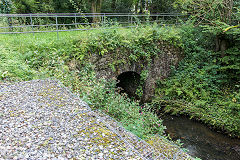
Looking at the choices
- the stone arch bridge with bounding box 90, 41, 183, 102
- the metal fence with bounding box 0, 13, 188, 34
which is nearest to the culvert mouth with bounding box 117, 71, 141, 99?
the stone arch bridge with bounding box 90, 41, 183, 102

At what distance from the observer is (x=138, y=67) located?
8.89 m

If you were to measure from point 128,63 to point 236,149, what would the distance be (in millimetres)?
5990

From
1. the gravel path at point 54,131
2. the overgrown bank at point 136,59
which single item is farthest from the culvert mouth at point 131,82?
the gravel path at point 54,131

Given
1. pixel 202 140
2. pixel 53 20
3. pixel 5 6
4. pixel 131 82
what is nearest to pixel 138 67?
pixel 131 82

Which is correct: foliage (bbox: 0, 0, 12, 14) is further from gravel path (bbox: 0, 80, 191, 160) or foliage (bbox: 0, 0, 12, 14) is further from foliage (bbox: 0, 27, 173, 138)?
gravel path (bbox: 0, 80, 191, 160)

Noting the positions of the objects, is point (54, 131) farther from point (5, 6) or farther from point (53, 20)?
point (53, 20)

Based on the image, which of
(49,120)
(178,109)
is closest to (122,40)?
(178,109)

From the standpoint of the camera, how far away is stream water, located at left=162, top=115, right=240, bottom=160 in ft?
21.8

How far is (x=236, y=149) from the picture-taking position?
22.7 feet

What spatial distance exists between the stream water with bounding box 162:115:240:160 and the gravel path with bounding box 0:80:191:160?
12.5 ft

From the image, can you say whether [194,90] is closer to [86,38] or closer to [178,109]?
[178,109]

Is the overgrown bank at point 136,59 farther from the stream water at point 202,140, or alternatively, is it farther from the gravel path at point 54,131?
the gravel path at point 54,131

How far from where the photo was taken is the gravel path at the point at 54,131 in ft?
8.10

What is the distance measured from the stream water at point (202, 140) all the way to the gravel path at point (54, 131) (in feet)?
12.5
